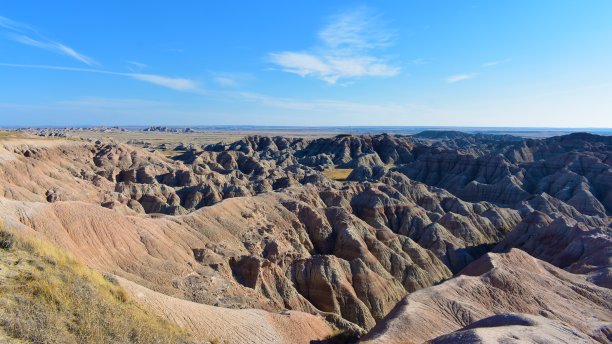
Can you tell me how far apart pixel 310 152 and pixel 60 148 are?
8265 cm

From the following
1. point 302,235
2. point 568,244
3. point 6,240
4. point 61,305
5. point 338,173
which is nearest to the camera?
point 61,305

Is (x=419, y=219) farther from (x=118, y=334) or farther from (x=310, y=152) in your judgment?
(x=310, y=152)

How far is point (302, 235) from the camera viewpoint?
4412 centimetres

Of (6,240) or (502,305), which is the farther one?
(502,305)

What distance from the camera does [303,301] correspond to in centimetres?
3094

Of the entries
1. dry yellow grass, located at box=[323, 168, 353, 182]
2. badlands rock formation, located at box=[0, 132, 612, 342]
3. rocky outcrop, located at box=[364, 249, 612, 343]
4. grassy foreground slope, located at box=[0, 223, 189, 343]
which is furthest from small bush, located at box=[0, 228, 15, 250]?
dry yellow grass, located at box=[323, 168, 353, 182]

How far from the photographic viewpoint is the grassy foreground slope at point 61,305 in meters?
9.85

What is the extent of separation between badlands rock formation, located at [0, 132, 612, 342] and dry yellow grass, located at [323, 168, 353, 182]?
52.7 ft

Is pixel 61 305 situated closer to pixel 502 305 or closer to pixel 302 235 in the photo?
pixel 502 305

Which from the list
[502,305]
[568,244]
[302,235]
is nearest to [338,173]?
[302,235]

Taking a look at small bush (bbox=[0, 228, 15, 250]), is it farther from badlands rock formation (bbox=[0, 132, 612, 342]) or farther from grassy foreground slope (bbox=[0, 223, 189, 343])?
badlands rock formation (bbox=[0, 132, 612, 342])

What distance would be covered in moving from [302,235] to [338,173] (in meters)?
64.6

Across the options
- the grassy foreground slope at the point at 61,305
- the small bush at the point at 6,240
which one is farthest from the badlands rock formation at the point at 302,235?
the small bush at the point at 6,240

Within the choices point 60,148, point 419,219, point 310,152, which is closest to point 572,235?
point 419,219
